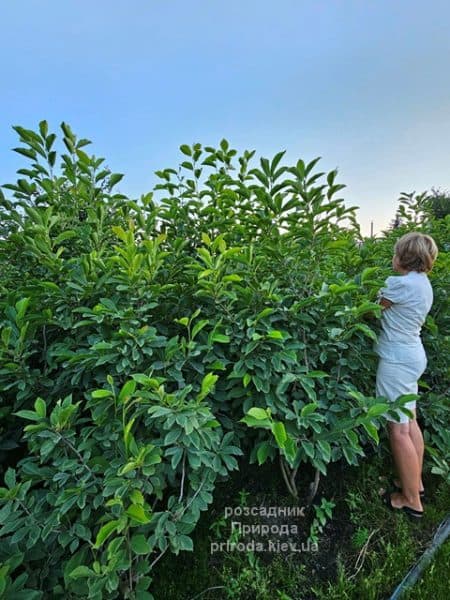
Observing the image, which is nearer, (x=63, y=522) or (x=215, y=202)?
(x=63, y=522)

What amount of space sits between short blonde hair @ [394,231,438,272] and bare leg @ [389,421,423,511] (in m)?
1.17

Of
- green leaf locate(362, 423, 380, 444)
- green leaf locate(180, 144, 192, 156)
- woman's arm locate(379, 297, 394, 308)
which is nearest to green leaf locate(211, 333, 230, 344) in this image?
green leaf locate(362, 423, 380, 444)

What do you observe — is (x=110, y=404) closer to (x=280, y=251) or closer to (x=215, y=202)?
(x=280, y=251)

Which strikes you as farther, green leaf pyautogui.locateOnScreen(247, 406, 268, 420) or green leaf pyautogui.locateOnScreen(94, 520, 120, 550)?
green leaf pyautogui.locateOnScreen(247, 406, 268, 420)

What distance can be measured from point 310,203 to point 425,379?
1.99 m

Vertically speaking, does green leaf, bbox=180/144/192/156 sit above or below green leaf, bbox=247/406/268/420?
above

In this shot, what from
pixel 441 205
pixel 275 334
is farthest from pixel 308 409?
pixel 441 205

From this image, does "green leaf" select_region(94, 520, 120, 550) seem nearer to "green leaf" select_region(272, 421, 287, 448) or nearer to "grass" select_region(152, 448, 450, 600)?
"green leaf" select_region(272, 421, 287, 448)

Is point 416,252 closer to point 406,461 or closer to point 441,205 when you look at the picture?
point 406,461

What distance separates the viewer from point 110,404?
1.47 m

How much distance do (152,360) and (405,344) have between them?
5.77ft

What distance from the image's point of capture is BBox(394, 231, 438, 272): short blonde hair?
2.32m

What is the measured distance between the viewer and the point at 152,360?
5.58 feet

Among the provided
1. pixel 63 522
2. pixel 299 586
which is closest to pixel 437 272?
pixel 299 586
